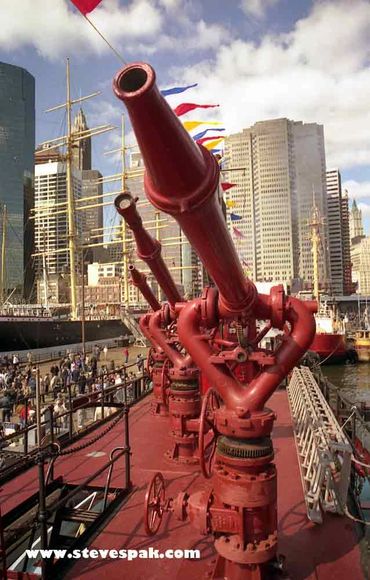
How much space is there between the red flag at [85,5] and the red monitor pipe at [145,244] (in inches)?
90.8

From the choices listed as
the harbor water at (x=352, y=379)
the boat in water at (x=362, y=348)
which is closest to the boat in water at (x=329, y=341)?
the harbor water at (x=352, y=379)

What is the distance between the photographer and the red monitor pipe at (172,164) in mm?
1780

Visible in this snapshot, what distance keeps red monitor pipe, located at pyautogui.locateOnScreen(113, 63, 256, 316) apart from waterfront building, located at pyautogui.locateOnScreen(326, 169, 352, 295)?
130952mm

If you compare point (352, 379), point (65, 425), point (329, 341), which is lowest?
point (352, 379)

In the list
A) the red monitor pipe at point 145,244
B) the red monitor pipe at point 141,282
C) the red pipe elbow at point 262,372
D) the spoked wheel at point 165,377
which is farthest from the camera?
the red monitor pipe at point 141,282

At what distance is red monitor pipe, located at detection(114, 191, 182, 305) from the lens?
6109mm

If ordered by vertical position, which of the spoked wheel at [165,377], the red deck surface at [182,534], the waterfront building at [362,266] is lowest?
the red deck surface at [182,534]

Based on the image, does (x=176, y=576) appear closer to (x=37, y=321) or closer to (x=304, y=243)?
(x=37, y=321)

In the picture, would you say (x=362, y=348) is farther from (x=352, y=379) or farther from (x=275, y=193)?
(x=275, y=193)

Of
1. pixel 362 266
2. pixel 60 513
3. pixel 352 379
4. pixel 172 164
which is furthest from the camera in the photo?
pixel 362 266

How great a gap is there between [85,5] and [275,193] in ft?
454

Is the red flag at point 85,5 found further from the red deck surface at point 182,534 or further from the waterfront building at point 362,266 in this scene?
the waterfront building at point 362,266

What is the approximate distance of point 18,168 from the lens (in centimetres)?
11394

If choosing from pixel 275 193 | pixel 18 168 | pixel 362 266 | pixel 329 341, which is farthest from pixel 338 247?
pixel 329 341
